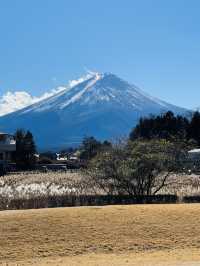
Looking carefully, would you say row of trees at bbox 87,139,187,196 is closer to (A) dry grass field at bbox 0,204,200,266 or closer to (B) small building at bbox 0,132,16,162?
(A) dry grass field at bbox 0,204,200,266

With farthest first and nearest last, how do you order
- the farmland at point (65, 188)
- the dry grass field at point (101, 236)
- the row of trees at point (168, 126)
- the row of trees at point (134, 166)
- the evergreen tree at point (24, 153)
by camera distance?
the evergreen tree at point (24, 153) < the row of trees at point (168, 126) < the farmland at point (65, 188) < the row of trees at point (134, 166) < the dry grass field at point (101, 236)

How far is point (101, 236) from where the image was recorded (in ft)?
68.3

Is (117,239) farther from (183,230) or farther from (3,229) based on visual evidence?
(3,229)

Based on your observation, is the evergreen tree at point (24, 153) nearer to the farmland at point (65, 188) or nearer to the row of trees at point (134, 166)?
the farmland at point (65, 188)

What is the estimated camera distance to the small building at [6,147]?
9288 centimetres

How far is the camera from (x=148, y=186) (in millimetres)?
33969

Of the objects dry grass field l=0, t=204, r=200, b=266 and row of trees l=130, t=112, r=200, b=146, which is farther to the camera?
row of trees l=130, t=112, r=200, b=146

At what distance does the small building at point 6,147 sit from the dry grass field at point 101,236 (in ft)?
229

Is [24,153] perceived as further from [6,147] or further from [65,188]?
[65,188]

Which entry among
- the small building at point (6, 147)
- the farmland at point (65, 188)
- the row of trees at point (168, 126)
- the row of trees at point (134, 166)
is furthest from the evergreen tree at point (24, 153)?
the row of trees at point (134, 166)

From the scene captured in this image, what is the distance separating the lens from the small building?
92.9 metres

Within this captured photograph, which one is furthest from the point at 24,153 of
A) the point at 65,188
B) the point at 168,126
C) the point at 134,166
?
the point at 134,166

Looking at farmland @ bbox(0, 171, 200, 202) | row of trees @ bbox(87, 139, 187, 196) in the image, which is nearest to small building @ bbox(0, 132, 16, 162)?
farmland @ bbox(0, 171, 200, 202)

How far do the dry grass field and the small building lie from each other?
229 ft
